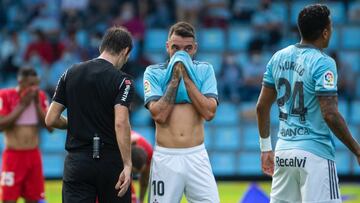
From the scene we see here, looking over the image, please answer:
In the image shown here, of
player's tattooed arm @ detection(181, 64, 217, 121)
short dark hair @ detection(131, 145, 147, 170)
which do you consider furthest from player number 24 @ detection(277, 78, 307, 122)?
short dark hair @ detection(131, 145, 147, 170)

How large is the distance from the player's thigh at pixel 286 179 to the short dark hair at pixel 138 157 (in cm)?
274

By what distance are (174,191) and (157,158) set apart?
0.97 feet

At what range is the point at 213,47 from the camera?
65.6ft

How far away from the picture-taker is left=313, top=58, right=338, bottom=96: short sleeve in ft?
21.4

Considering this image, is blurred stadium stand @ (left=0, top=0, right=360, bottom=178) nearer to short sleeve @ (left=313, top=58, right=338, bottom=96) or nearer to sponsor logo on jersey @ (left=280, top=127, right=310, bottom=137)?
sponsor logo on jersey @ (left=280, top=127, right=310, bottom=137)

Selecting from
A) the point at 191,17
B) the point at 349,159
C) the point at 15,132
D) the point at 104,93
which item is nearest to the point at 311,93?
the point at 104,93

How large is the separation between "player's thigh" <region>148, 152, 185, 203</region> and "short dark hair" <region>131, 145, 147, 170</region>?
6.82 ft

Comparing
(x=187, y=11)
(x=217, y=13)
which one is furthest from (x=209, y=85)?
(x=217, y=13)

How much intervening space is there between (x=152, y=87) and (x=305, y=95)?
51.7 inches

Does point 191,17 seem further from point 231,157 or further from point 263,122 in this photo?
point 263,122

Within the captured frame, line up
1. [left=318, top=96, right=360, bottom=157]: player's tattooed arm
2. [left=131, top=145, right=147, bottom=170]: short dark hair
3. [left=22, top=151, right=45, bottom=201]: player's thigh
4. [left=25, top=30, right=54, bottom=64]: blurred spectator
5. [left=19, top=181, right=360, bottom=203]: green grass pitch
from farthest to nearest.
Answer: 1. [left=25, top=30, right=54, bottom=64]: blurred spectator
2. [left=19, top=181, right=360, bottom=203]: green grass pitch
3. [left=22, top=151, right=45, bottom=201]: player's thigh
4. [left=131, top=145, right=147, bottom=170]: short dark hair
5. [left=318, top=96, right=360, bottom=157]: player's tattooed arm

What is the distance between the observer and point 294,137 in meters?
6.76

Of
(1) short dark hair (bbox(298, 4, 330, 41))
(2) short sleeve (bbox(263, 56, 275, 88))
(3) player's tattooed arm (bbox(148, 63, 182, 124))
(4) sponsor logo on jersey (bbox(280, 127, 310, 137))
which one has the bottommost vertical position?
(4) sponsor logo on jersey (bbox(280, 127, 310, 137))

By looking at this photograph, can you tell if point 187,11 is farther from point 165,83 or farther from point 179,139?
point 179,139
